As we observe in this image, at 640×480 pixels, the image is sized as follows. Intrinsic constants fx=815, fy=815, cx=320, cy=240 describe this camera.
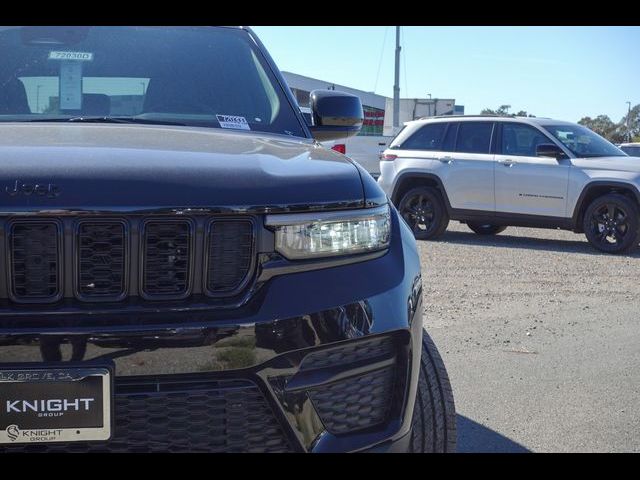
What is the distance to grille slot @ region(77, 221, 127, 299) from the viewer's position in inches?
82.7

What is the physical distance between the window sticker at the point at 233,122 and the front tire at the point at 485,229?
32.9ft

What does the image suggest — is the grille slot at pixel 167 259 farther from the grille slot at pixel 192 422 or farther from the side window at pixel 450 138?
the side window at pixel 450 138

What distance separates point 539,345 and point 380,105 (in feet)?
135

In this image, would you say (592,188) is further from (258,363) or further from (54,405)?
(54,405)

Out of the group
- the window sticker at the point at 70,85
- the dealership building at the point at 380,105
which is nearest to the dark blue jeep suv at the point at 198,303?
the window sticker at the point at 70,85

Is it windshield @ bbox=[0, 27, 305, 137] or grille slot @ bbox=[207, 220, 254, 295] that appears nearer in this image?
grille slot @ bbox=[207, 220, 254, 295]

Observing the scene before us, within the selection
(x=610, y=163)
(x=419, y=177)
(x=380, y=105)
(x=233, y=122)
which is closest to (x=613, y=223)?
(x=610, y=163)

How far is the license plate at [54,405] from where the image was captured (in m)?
1.98

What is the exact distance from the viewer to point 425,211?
40.0ft

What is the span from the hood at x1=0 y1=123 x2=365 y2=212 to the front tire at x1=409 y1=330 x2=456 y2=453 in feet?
2.14

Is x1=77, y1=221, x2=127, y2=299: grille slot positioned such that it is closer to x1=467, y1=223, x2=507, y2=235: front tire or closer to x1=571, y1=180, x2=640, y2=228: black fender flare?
x1=571, y1=180, x2=640, y2=228: black fender flare

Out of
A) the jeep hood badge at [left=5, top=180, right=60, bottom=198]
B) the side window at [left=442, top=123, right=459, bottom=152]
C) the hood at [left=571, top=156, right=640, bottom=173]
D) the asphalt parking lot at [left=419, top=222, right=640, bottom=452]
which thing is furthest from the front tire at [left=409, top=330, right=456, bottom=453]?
the side window at [left=442, top=123, right=459, bottom=152]

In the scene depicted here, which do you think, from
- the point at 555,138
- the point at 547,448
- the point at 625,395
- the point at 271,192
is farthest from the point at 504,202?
the point at 271,192
